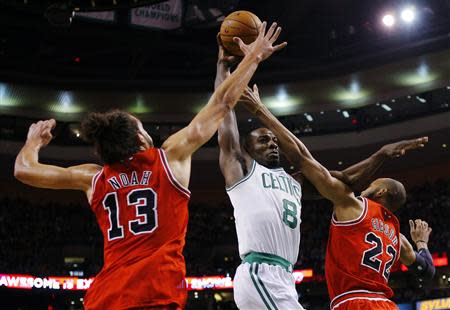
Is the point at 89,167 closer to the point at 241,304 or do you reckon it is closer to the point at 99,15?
the point at 241,304

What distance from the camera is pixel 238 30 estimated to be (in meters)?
5.22

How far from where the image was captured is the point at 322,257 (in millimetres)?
21859

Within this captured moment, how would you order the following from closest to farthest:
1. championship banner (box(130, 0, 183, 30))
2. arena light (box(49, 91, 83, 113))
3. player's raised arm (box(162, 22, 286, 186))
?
player's raised arm (box(162, 22, 286, 186)), championship banner (box(130, 0, 183, 30)), arena light (box(49, 91, 83, 113))

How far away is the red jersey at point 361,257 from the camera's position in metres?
5.34

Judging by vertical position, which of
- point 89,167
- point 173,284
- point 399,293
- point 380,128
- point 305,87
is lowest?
point 399,293

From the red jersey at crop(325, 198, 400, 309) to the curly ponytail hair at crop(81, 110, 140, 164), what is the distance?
2566 millimetres

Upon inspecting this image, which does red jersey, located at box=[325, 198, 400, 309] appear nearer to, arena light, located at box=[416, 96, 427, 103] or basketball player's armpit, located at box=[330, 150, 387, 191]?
basketball player's armpit, located at box=[330, 150, 387, 191]

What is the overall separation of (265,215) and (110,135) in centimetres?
173

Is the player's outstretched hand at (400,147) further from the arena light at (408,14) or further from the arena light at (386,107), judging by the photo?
the arena light at (386,107)

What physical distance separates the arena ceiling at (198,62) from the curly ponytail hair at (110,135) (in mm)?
17002

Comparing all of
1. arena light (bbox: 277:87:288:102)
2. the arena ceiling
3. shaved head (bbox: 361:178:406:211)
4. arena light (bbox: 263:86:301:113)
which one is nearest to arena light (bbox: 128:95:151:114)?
the arena ceiling

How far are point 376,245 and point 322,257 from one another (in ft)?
54.9

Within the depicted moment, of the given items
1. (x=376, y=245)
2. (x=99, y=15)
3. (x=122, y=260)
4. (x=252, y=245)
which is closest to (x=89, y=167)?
(x=122, y=260)

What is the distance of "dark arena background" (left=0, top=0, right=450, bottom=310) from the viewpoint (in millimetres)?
21062
